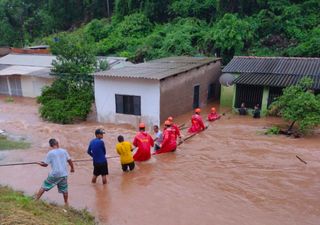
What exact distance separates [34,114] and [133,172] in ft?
40.8

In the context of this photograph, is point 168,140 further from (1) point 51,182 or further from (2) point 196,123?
(1) point 51,182

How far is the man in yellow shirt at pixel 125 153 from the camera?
923cm

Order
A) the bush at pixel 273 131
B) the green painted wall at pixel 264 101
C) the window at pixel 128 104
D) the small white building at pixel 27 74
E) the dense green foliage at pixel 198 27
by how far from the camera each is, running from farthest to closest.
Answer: the small white building at pixel 27 74 < the dense green foliage at pixel 198 27 < the green painted wall at pixel 264 101 < the window at pixel 128 104 < the bush at pixel 273 131

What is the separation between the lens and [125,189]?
8.78 meters

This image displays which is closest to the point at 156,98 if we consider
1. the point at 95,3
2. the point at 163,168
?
the point at 163,168

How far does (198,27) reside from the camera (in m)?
28.2

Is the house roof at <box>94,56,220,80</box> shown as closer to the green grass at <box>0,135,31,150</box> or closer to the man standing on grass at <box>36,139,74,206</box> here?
the green grass at <box>0,135,31,150</box>

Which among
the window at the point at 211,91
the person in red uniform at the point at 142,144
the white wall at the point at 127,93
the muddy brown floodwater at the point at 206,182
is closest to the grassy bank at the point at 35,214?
the muddy brown floodwater at the point at 206,182

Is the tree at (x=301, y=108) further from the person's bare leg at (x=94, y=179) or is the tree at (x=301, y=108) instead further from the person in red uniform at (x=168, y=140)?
the person's bare leg at (x=94, y=179)

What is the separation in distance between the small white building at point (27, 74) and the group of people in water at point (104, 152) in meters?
13.2

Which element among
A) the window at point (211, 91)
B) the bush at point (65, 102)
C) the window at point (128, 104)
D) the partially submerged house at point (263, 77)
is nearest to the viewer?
the window at point (128, 104)

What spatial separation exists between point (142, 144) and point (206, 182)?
2.28 meters

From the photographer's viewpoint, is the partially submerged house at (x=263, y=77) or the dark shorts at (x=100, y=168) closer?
the dark shorts at (x=100, y=168)

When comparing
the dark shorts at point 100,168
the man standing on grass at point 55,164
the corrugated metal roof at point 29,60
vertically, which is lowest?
the dark shorts at point 100,168
